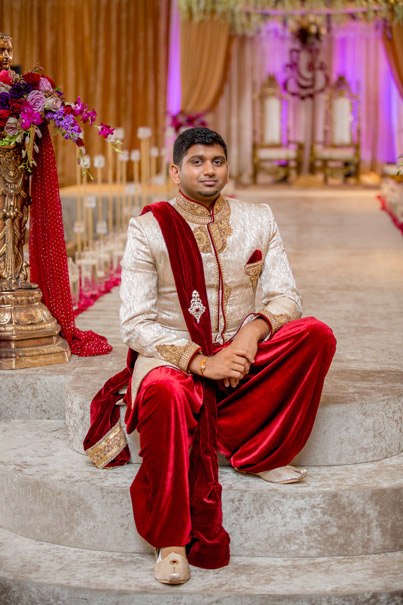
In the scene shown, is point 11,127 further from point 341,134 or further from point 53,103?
point 341,134

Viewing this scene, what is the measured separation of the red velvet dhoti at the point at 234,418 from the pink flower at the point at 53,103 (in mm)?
1352

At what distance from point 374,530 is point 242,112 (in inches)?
434

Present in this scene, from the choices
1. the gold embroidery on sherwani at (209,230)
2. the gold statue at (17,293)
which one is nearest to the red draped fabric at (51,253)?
the gold statue at (17,293)

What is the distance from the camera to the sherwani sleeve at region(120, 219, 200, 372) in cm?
269

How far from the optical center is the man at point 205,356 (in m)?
2.48

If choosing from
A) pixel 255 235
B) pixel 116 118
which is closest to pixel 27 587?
pixel 255 235

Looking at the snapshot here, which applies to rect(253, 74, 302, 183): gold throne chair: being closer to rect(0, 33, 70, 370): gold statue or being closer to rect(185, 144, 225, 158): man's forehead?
rect(0, 33, 70, 370): gold statue

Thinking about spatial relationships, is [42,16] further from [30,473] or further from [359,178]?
[30,473]

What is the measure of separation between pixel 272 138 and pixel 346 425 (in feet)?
33.7

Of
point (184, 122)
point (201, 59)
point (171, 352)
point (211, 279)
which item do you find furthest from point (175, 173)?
point (201, 59)

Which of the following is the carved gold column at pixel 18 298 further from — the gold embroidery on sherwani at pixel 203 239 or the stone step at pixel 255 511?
the gold embroidery on sherwani at pixel 203 239

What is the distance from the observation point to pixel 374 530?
2.70 m

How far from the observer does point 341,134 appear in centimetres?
1265

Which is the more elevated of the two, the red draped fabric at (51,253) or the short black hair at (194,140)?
the short black hair at (194,140)
